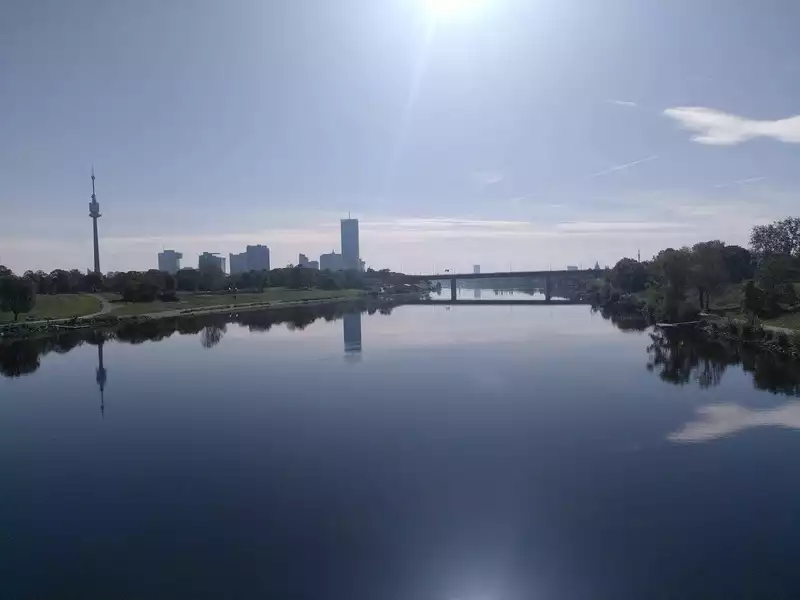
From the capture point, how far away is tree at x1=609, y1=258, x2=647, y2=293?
6244 centimetres

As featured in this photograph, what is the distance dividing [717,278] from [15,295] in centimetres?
4490

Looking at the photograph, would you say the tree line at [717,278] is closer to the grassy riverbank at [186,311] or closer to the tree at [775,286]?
the tree at [775,286]

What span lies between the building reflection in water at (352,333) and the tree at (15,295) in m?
21.0

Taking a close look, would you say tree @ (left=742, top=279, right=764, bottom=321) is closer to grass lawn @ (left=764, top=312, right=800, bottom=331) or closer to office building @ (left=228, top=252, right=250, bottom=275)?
grass lawn @ (left=764, top=312, right=800, bottom=331)

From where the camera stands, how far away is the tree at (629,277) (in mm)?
62438

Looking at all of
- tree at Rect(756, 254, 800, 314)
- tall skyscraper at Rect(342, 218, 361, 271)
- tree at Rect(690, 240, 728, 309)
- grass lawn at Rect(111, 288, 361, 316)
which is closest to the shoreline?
grass lawn at Rect(111, 288, 361, 316)

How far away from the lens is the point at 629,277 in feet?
210

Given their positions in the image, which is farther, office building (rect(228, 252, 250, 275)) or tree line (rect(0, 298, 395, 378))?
office building (rect(228, 252, 250, 275))

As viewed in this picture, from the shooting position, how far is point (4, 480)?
11984mm

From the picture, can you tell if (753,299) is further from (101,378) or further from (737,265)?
(101,378)

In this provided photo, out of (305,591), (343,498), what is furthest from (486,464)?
(305,591)

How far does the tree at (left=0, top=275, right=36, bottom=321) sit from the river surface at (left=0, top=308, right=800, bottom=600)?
20.6 m

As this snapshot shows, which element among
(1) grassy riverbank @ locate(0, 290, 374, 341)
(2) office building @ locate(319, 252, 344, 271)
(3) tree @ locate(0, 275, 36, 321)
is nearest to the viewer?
(1) grassy riverbank @ locate(0, 290, 374, 341)

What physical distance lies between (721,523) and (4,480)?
12.7 metres
